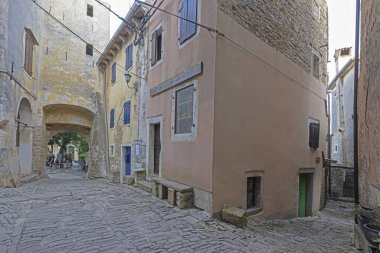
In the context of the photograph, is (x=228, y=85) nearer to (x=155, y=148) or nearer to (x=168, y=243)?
(x=168, y=243)

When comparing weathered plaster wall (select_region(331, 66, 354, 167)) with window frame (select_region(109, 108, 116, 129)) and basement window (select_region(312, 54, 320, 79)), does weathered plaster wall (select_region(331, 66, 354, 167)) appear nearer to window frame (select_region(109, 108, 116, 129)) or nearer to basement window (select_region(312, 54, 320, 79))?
basement window (select_region(312, 54, 320, 79))

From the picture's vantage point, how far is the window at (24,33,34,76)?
12117mm

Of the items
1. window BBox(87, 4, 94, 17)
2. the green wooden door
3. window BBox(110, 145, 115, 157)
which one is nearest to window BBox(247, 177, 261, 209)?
the green wooden door

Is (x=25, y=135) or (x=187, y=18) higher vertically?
(x=187, y=18)

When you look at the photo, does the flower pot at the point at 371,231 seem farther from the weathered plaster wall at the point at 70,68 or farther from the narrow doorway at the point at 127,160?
the weathered plaster wall at the point at 70,68

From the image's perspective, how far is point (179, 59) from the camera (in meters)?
7.54

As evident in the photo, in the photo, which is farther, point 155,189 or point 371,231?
point 155,189

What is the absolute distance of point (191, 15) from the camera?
6.97 meters

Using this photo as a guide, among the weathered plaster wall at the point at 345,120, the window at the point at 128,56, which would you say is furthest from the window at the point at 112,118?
the weathered plaster wall at the point at 345,120

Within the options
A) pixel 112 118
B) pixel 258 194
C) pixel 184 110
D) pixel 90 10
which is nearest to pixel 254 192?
pixel 258 194

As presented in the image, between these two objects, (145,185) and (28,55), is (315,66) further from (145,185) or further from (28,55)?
(28,55)

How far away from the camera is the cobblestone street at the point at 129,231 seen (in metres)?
4.11

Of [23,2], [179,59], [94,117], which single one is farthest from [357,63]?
[94,117]

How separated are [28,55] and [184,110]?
9.35m
